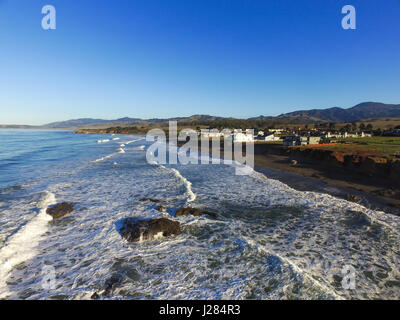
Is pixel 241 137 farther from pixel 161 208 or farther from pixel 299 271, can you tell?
pixel 299 271

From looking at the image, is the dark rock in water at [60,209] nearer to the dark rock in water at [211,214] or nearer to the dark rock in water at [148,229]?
the dark rock in water at [148,229]

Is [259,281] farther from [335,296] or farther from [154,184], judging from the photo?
[154,184]

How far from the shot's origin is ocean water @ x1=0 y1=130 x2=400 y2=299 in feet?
23.4

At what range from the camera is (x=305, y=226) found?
11.8m

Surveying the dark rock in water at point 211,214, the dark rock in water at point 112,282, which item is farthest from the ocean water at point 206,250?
the dark rock in water at point 211,214

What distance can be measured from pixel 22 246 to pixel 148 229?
5748 millimetres

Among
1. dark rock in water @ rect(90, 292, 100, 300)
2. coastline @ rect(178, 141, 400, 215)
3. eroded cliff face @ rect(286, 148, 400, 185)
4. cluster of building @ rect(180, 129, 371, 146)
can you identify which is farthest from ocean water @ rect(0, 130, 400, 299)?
cluster of building @ rect(180, 129, 371, 146)

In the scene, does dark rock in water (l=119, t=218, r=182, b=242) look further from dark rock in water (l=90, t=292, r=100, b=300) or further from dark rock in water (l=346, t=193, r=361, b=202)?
dark rock in water (l=346, t=193, r=361, b=202)

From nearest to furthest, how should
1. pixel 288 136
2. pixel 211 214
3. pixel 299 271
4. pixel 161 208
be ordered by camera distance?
pixel 299 271 < pixel 211 214 < pixel 161 208 < pixel 288 136

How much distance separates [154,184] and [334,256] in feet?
52.6

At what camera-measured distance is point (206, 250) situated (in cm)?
941

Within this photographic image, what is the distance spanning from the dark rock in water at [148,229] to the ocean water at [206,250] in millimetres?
416

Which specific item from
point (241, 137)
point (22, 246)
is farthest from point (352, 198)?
point (241, 137)

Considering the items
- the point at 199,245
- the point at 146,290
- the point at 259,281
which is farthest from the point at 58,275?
the point at 259,281
